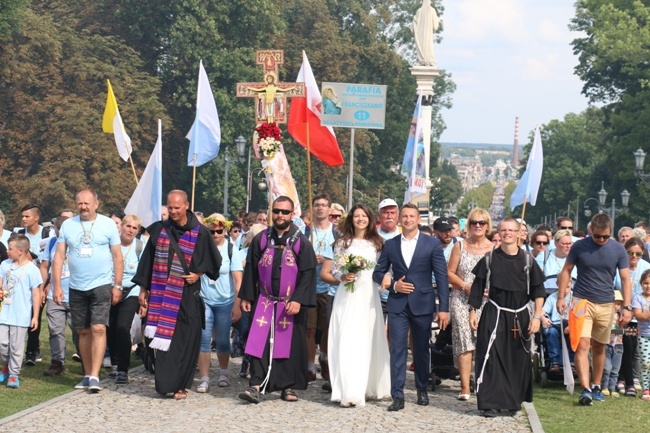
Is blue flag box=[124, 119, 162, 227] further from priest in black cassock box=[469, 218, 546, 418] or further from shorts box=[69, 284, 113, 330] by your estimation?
priest in black cassock box=[469, 218, 546, 418]

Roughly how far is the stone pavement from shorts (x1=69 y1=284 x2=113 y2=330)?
66 centimetres

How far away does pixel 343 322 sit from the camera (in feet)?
40.0

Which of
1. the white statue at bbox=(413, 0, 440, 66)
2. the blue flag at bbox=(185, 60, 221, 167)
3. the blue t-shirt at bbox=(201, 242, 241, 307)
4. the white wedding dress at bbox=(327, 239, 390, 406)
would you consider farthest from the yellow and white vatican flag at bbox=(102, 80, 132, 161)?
Answer: the white statue at bbox=(413, 0, 440, 66)

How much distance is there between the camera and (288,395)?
39.9ft

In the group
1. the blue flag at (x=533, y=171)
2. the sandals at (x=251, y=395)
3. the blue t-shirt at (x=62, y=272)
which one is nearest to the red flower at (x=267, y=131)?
the blue t-shirt at (x=62, y=272)

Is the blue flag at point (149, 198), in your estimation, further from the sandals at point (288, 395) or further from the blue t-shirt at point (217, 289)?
the sandals at point (288, 395)

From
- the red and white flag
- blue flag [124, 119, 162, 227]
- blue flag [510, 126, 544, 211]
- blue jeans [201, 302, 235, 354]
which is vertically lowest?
blue jeans [201, 302, 235, 354]

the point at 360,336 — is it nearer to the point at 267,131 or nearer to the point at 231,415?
the point at 231,415

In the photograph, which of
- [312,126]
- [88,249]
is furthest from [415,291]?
[312,126]

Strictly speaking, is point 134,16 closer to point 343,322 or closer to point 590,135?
point 343,322

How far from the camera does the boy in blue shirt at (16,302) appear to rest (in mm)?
12734

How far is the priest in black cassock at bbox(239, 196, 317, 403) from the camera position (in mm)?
12156

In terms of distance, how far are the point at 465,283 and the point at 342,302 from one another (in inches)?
46.4

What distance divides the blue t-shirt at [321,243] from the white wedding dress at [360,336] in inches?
50.0
